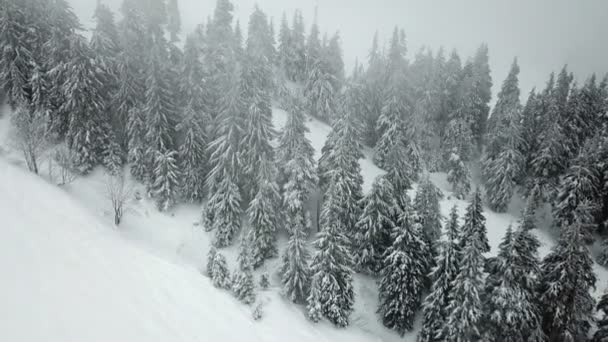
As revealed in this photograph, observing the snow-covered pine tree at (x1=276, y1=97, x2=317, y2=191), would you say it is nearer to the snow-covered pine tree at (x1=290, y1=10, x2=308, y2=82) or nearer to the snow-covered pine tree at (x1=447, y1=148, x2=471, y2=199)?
the snow-covered pine tree at (x1=447, y1=148, x2=471, y2=199)

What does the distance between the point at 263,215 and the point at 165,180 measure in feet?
40.1

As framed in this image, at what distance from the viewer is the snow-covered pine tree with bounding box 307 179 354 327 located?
86.8 feet

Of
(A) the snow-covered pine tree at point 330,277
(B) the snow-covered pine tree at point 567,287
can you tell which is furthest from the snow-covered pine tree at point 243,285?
(B) the snow-covered pine tree at point 567,287

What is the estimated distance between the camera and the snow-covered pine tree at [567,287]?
21.8 meters

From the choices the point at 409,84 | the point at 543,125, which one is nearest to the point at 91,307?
the point at 409,84

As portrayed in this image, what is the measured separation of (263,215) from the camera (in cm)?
3064

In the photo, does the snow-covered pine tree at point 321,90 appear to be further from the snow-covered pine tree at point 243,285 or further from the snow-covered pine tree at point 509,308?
the snow-covered pine tree at point 509,308

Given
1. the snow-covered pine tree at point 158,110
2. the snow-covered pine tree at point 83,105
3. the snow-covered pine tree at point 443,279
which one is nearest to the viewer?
the snow-covered pine tree at point 443,279

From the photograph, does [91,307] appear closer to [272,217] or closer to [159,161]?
[272,217]

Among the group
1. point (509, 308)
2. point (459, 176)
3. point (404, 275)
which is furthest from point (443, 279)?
point (459, 176)

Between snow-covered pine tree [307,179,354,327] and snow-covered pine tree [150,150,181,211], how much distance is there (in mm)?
17827

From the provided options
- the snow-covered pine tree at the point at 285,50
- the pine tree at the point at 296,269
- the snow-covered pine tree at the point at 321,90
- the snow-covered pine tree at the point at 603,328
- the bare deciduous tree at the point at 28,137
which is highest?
the snow-covered pine tree at the point at 285,50

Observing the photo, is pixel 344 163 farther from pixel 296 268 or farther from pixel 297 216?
pixel 296 268

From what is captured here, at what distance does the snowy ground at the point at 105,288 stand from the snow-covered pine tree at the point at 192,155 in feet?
18.6
